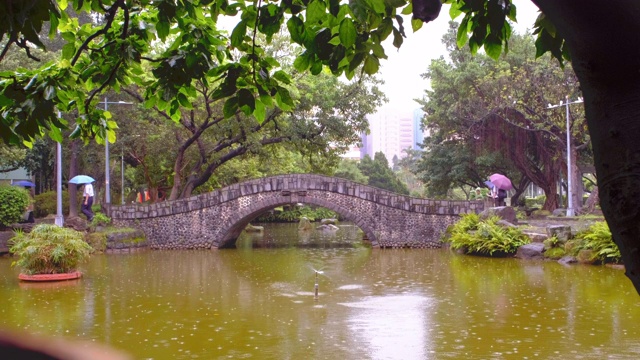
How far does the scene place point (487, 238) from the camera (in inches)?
779

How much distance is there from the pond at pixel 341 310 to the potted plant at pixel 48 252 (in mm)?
500

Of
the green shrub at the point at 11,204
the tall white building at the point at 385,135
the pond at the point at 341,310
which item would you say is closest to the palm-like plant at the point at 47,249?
the pond at the point at 341,310

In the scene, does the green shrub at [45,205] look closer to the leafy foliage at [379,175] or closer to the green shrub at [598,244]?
the green shrub at [598,244]

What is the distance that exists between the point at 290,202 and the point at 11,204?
8938 millimetres

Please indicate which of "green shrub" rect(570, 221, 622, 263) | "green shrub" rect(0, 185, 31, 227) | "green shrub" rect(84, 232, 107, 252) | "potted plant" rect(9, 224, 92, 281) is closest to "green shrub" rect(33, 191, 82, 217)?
"green shrub" rect(0, 185, 31, 227)

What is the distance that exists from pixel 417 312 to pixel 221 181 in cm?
2693

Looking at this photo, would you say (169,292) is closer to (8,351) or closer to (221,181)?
(8,351)

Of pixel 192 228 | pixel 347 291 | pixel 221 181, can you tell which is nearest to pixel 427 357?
pixel 347 291

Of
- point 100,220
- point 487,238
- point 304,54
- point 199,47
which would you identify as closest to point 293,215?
point 100,220

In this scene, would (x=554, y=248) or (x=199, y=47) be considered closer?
(x=199, y=47)

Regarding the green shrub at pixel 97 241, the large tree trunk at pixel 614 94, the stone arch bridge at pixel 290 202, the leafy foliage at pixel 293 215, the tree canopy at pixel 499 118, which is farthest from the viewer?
the leafy foliage at pixel 293 215

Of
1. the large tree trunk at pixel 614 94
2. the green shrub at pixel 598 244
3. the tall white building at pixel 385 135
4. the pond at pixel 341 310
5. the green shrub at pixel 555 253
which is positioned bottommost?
the pond at pixel 341 310

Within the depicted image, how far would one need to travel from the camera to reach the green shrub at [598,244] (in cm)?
1611

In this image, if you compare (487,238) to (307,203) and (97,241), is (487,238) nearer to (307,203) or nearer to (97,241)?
(307,203)
